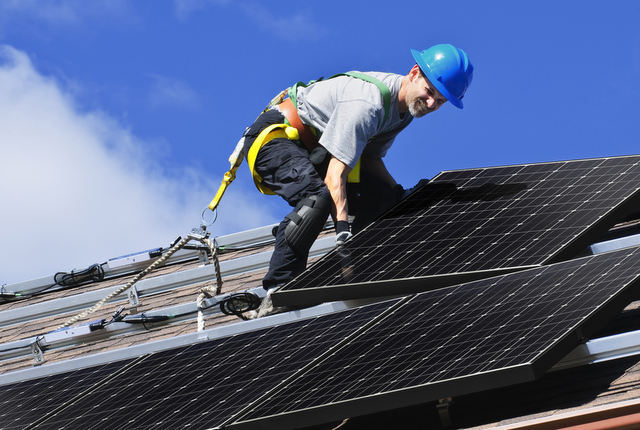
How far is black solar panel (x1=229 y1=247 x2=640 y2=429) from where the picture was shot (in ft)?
12.8

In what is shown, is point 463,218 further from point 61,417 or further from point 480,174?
point 61,417

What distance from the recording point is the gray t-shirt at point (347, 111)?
18.5 ft

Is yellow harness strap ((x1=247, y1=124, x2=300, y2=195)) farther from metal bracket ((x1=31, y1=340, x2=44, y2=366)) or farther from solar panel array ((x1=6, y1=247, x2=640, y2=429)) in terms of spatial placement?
metal bracket ((x1=31, y1=340, x2=44, y2=366))

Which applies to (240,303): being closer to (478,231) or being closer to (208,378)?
(208,378)

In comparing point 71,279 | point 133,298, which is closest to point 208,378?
point 133,298

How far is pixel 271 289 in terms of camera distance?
19.6 feet

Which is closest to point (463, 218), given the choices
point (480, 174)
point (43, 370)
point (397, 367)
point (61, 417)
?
point (480, 174)

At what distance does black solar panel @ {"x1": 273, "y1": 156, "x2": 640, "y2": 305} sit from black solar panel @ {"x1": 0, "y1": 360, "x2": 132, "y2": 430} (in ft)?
4.47

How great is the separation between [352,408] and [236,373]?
106 cm

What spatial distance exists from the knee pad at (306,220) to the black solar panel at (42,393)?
4.62 feet

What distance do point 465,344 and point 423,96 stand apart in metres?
2.30

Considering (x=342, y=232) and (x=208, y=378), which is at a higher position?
(x=342, y=232)

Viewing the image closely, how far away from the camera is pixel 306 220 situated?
5.74m

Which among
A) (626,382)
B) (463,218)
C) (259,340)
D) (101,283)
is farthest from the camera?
(101,283)
